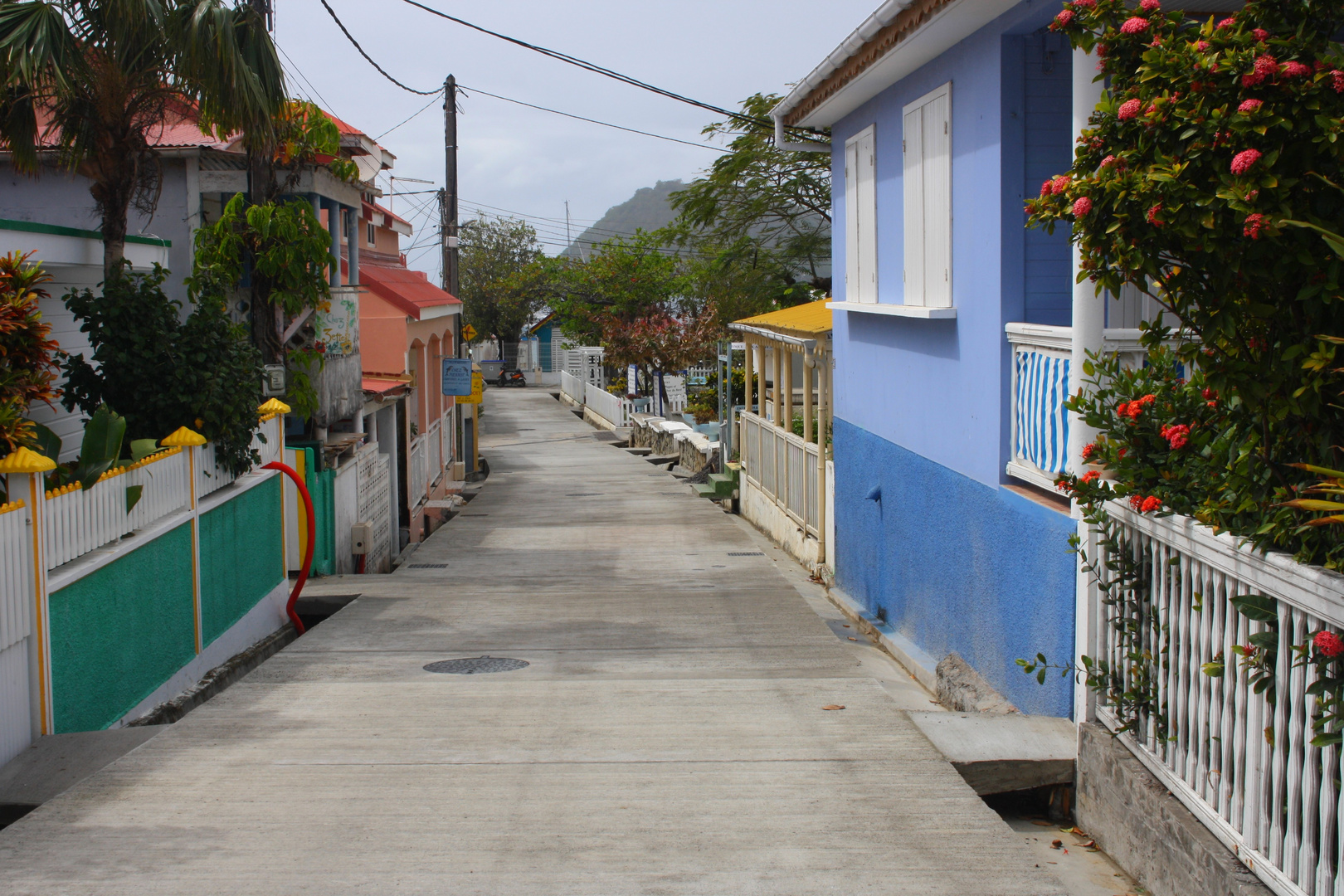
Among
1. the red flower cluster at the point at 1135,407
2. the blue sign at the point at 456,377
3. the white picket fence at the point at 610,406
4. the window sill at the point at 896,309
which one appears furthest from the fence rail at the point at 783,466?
the white picket fence at the point at 610,406

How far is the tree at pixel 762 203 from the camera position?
31484 millimetres

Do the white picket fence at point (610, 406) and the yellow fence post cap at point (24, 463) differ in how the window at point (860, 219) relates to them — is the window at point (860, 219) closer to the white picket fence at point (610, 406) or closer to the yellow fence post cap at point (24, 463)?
the yellow fence post cap at point (24, 463)

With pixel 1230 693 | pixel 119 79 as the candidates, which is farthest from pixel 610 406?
pixel 1230 693

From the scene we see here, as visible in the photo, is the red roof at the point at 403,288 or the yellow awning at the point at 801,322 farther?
the red roof at the point at 403,288

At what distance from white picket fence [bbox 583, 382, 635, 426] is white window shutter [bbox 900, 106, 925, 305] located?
30.0 metres

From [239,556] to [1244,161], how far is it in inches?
298

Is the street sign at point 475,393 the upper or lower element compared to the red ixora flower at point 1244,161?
lower

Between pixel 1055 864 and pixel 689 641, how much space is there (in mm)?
4467

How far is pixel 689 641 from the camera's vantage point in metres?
8.82

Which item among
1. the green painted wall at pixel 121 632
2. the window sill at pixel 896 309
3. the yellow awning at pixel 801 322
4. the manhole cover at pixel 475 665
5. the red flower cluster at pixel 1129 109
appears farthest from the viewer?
the yellow awning at pixel 801 322

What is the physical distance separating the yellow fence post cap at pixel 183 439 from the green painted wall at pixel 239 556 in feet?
1.92

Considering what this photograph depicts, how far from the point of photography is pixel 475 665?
7.81 meters

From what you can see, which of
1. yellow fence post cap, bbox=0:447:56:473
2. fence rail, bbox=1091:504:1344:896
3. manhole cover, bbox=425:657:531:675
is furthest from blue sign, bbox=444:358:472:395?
fence rail, bbox=1091:504:1344:896

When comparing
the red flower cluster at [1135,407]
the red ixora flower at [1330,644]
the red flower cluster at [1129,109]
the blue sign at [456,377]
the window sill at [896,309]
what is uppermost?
the red flower cluster at [1129,109]
